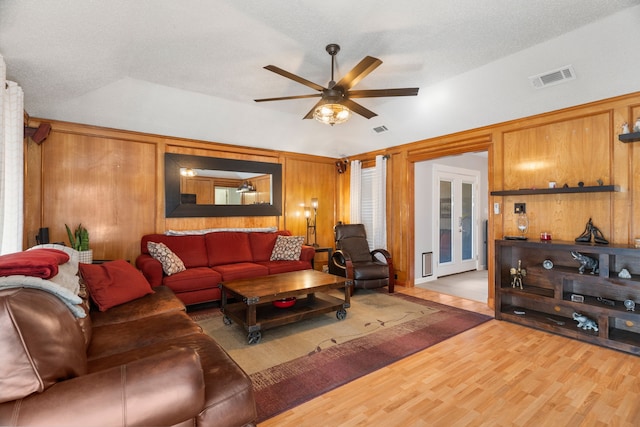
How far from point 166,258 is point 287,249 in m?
1.73

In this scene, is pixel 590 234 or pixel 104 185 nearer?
pixel 590 234

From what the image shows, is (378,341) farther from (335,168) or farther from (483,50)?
(335,168)

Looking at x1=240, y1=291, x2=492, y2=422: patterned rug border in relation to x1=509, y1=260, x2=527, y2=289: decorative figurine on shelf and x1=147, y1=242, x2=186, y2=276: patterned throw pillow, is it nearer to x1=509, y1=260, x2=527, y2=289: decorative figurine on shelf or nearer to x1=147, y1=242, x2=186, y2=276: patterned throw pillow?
x1=509, y1=260, x2=527, y2=289: decorative figurine on shelf

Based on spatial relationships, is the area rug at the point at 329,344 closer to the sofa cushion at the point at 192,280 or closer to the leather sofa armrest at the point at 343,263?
the sofa cushion at the point at 192,280

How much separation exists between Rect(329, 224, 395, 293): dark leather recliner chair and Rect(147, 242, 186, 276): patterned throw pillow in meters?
2.23

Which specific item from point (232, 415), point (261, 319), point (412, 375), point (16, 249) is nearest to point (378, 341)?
point (412, 375)

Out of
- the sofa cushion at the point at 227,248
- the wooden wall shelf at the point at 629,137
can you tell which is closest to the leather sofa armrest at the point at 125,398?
the sofa cushion at the point at 227,248

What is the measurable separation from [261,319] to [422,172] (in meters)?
3.92

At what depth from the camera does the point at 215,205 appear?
498cm

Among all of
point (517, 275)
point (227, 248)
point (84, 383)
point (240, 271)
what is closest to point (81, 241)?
point (227, 248)

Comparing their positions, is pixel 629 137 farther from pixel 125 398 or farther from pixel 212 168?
pixel 212 168

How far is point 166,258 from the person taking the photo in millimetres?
3764

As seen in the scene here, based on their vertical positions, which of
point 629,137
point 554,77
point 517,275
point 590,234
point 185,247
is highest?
point 554,77

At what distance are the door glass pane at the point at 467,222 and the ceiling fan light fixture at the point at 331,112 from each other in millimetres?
4261
